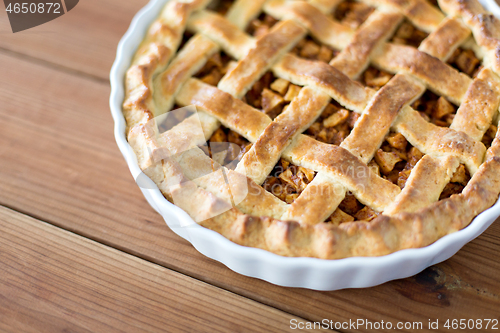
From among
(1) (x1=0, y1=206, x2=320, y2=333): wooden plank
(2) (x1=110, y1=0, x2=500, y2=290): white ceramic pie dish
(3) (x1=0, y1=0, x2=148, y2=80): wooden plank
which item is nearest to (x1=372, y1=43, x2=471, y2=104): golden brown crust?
(2) (x1=110, y1=0, x2=500, y2=290): white ceramic pie dish

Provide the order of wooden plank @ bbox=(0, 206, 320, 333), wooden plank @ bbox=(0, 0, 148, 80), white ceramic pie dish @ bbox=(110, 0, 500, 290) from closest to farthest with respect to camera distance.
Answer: white ceramic pie dish @ bbox=(110, 0, 500, 290)
wooden plank @ bbox=(0, 206, 320, 333)
wooden plank @ bbox=(0, 0, 148, 80)

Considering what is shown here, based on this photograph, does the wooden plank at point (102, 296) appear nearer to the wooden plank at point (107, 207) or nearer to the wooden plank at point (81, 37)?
the wooden plank at point (107, 207)

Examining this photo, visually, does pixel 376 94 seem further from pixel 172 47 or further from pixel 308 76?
pixel 172 47

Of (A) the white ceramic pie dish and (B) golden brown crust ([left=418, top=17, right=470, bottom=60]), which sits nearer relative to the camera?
(A) the white ceramic pie dish

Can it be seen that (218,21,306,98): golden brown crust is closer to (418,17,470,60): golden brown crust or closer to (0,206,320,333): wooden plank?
(418,17,470,60): golden brown crust

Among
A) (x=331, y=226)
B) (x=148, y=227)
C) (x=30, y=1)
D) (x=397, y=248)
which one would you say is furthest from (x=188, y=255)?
(x=30, y=1)

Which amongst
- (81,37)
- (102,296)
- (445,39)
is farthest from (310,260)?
(81,37)
